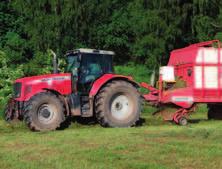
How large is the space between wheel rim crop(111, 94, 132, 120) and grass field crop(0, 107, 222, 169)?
6.52 ft

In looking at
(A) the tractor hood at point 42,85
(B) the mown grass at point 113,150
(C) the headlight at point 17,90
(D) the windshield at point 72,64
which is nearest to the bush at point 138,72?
(D) the windshield at point 72,64

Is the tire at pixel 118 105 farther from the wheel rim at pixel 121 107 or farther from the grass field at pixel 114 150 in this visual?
the grass field at pixel 114 150

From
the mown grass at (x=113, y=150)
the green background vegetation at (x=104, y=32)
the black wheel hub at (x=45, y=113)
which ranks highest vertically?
the green background vegetation at (x=104, y=32)

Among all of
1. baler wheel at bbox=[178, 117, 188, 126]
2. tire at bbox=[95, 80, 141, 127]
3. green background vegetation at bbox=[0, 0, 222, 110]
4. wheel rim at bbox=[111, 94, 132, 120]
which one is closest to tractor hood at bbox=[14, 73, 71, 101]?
tire at bbox=[95, 80, 141, 127]

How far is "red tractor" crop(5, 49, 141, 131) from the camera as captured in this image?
16078mm

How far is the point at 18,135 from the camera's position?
14414 mm

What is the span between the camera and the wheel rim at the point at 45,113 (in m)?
16.0

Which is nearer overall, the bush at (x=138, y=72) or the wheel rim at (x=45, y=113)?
the wheel rim at (x=45, y=113)

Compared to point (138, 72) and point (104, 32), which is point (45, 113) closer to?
point (138, 72)

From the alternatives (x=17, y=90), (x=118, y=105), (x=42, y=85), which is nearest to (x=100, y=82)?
(x=118, y=105)

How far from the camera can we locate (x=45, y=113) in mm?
16094

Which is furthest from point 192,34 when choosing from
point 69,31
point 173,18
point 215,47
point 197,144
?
point 197,144

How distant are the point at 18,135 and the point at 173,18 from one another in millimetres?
19769

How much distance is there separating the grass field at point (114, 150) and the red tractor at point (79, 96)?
1.21 meters
